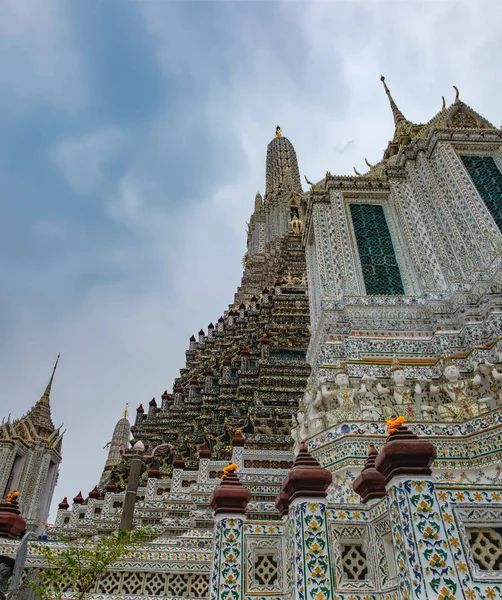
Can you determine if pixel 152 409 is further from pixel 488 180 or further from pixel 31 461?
pixel 488 180

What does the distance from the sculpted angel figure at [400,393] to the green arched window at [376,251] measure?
2.28 meters

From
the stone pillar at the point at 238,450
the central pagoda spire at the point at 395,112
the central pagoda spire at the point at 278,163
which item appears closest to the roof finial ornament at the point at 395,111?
the central pagoda spire at the point at 395,112

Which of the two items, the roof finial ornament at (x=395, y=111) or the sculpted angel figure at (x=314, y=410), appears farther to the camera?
the roof finial ornament at (x=395, y=111)

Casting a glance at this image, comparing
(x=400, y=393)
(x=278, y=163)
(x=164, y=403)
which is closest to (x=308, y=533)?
(x=400, y=393)

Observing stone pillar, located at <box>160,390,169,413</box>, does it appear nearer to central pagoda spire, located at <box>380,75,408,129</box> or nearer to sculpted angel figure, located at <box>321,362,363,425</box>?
sculpted angel figure, located at <box>321,362,363,425</box>

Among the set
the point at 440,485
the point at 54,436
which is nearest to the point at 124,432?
the point at 54,436

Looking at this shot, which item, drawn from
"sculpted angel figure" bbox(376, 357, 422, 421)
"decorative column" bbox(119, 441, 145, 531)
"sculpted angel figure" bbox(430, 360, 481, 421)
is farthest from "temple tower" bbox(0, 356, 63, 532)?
"sculpted angel figure" bbox(430, 360, 481, 421)

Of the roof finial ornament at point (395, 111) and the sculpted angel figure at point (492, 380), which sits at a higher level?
the roof finial ornament at point (395, 111)

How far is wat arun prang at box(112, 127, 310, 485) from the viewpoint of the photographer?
12.7 metres

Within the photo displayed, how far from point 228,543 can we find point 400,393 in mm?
4874

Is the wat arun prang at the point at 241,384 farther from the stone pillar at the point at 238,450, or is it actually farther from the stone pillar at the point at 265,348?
the stone pillar at the point at 238,450

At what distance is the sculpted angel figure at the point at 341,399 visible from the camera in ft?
23.8

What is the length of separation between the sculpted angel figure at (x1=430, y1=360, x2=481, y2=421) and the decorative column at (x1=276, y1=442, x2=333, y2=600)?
13.8 ft

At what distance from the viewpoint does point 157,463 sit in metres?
14.5
